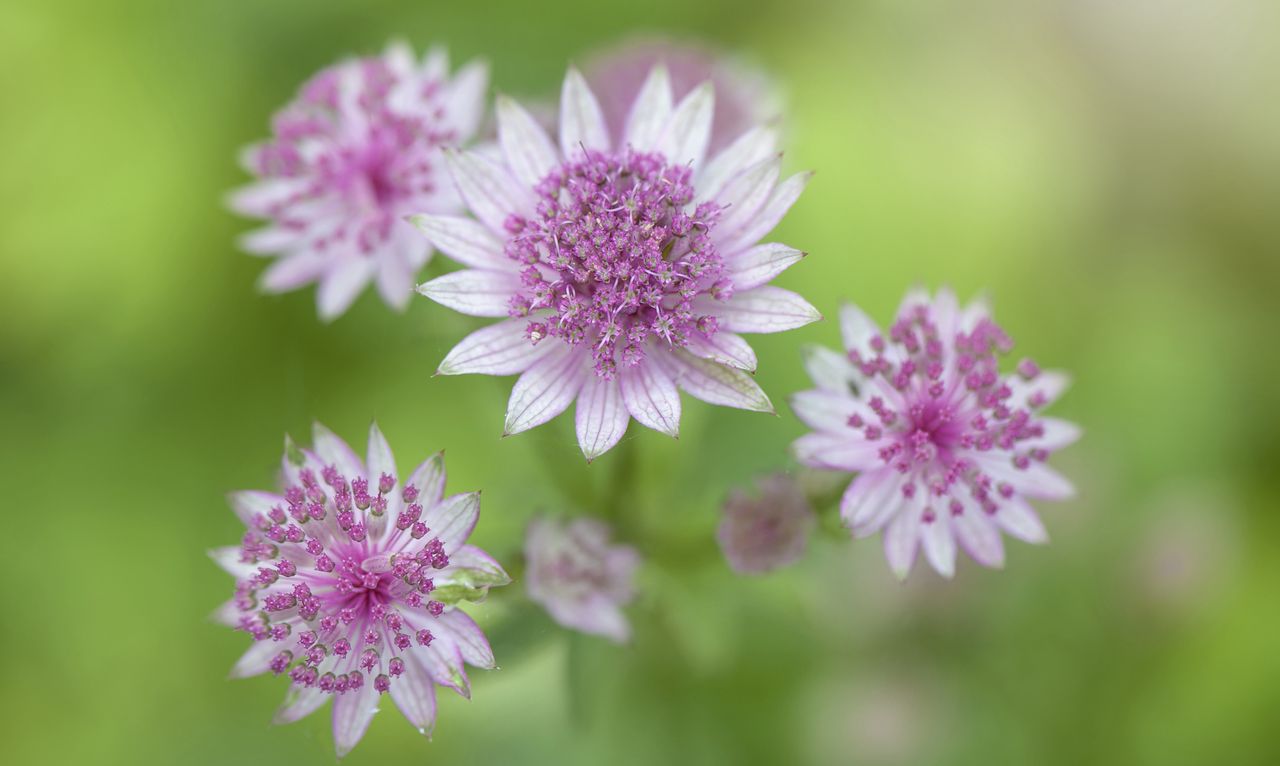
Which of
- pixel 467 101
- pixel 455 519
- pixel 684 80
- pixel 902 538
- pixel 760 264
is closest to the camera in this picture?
pixel 455 519

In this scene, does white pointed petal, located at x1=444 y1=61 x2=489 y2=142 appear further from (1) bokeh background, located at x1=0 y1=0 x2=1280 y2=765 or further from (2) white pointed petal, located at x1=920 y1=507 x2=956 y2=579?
(2) white pointed petal, located at x1=920 y1=507 x2=956 y2=579

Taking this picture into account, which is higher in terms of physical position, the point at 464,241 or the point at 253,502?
the point at 464,241

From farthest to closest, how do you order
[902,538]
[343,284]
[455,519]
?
[343,284], [902,538], [455,519]

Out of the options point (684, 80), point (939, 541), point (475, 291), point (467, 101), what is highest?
point (684, 80)

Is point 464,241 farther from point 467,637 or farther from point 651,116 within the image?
point 467,637

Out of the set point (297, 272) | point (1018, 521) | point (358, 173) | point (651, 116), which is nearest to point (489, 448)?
point (297, 272)

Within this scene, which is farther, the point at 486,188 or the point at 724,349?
the point at 486,188
